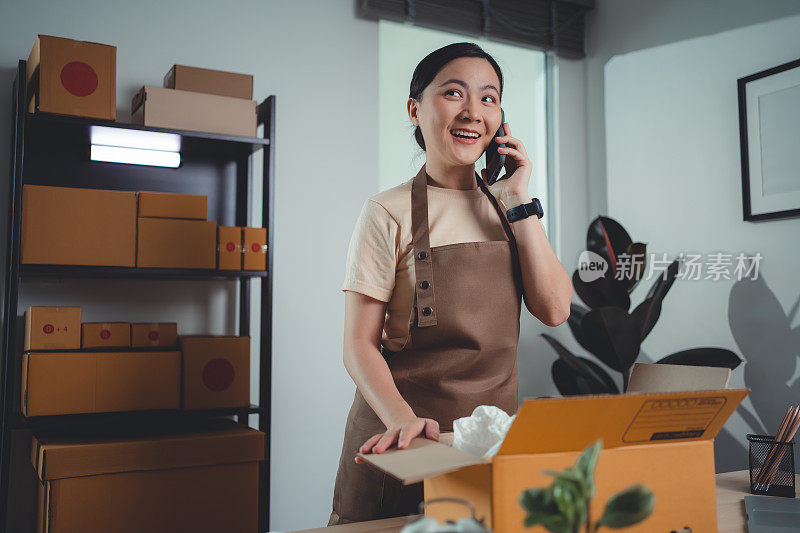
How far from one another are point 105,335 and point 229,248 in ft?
1.67

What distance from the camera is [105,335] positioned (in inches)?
85.8

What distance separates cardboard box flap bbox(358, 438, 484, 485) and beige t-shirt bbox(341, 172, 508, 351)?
488 mm

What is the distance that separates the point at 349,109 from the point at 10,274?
1.57 metres

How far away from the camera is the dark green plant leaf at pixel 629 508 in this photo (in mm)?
497

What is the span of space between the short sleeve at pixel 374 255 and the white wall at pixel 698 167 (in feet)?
6.13

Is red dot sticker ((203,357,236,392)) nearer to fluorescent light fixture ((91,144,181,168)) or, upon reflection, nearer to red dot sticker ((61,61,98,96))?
fluorescent light fixture ((91,144,181,168))

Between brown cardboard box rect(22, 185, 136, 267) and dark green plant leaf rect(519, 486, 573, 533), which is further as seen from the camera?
brown cardboard box rect(22, 185, 136, 267)

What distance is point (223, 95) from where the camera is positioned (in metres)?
2.43

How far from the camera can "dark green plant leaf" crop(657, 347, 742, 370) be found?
2370mm

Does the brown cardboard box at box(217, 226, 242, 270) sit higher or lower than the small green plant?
higher

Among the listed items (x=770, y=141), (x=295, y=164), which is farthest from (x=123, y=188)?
(x=770, y=141)

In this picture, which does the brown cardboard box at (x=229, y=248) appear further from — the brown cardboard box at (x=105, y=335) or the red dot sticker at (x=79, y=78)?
the red dot sticker at (x=79, y=78)

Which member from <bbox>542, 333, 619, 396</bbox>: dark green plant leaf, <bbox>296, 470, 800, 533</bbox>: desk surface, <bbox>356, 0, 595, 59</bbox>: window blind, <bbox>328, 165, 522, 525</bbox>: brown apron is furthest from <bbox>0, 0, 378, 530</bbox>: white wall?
<bbox>296, 470, 800, 533</bbox>: desk surface

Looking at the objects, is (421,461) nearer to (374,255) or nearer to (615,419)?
(615,419)
